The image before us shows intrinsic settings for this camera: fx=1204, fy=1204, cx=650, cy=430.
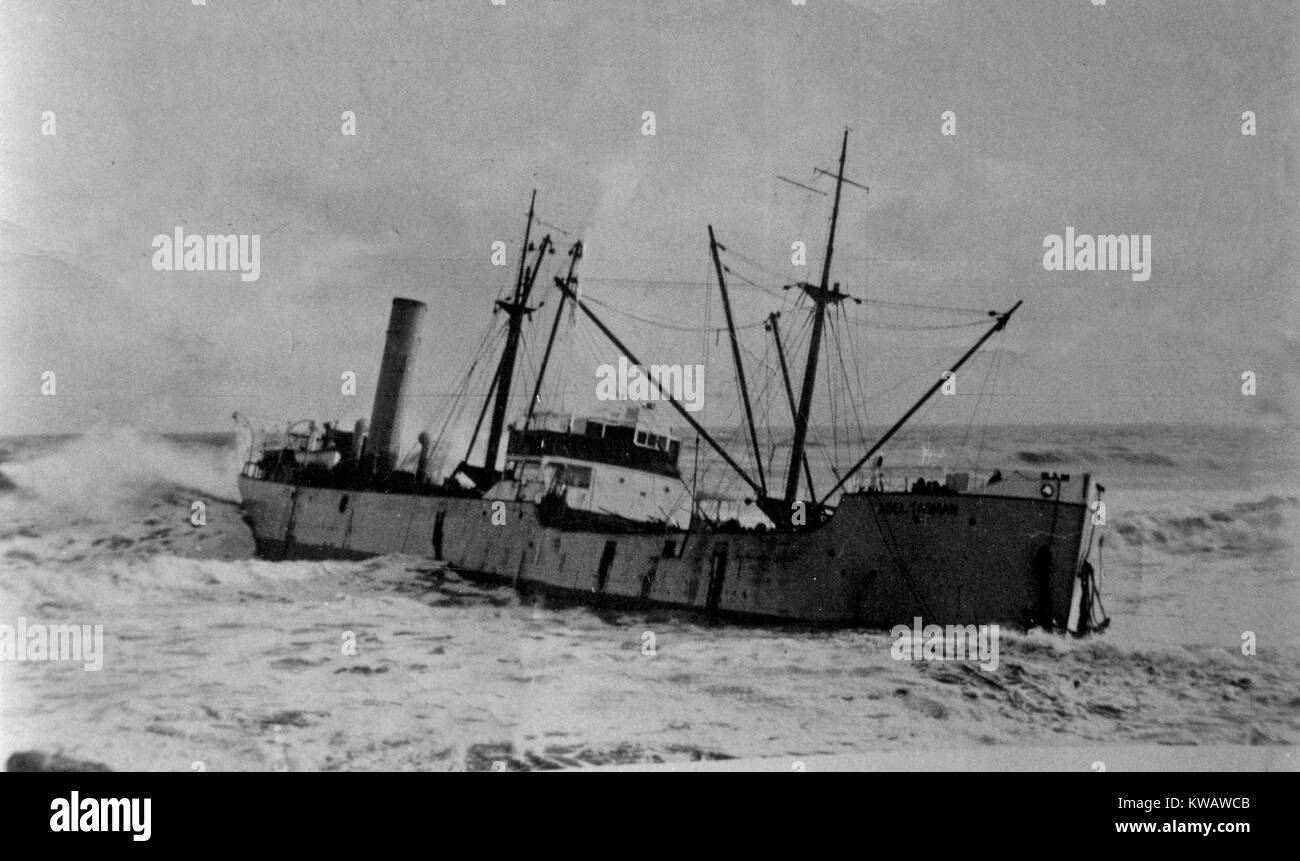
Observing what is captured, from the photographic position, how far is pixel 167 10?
4855 millimetres

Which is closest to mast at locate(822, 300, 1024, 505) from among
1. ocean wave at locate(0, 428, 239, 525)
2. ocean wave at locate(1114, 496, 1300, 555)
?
ocean wave at locate(1114, 496, 1300, 555)

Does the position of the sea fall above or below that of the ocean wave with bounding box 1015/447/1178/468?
below

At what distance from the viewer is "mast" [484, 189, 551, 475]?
4879mm

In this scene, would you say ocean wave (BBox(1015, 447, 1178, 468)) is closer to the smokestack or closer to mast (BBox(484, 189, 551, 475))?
mast (BBox(484, 189, 551, 475))

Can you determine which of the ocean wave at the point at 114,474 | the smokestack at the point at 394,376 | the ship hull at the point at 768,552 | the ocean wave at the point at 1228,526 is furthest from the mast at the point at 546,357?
the ocean wave at the point at 1228,526

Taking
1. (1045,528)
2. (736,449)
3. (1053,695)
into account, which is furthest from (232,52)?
(1053,695)

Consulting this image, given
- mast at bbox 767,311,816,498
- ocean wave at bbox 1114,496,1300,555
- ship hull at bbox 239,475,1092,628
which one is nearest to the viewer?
ship hull at bbox 239,475,1092,628

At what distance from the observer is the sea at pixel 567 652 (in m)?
4.71

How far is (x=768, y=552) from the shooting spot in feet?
15.9

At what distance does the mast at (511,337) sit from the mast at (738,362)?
26.4 inches

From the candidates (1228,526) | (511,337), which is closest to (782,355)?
(511,337)

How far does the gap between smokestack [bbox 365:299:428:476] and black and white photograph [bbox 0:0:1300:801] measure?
0.05 feet
